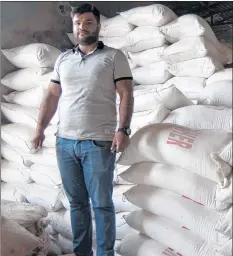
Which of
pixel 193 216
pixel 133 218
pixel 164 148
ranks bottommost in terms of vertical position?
pixel 133 218

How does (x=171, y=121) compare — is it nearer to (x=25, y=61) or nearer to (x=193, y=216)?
(x=193, y=216)

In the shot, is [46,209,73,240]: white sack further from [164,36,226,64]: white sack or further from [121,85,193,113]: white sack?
[164,36,226,64]: white sack

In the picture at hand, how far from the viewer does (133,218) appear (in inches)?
53.3

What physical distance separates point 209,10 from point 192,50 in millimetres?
371

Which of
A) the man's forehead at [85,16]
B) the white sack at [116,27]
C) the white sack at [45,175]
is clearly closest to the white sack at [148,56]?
the white sack at [116,27]

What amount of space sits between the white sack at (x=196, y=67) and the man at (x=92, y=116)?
1.18ft

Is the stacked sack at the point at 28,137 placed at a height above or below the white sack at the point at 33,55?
below

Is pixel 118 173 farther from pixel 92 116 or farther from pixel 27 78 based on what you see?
pixel 27 78

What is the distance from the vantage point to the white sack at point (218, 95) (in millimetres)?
1113

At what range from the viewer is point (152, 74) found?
5.21 feet

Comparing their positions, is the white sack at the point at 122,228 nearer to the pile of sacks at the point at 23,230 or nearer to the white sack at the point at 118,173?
the white sack at the point at 118,173

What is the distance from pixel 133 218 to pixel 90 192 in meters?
0.19

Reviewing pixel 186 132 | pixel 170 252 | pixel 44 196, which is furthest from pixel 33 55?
pixel 170 252

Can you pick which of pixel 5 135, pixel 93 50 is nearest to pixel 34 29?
pixel 5 135
